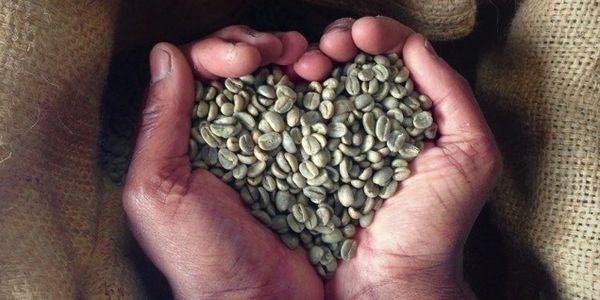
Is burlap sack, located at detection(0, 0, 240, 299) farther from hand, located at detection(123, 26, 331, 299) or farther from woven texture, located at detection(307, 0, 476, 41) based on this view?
woven texture, located at detection(307, 0, 476, 41)

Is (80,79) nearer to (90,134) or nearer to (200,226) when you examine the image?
(90,134)

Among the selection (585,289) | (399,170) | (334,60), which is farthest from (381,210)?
(585,289)

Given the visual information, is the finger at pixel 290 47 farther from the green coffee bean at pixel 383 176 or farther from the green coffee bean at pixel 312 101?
the green coffee bean at pixel 383 176

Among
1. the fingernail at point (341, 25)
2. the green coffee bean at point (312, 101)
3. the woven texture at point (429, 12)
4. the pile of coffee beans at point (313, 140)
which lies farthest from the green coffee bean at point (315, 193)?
the woven texture at point (429, 12)

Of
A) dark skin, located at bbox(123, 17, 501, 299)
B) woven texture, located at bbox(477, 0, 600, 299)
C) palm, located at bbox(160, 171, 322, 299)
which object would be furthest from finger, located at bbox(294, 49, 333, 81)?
woven texture, located at bbox(477, 0, 600, 299)

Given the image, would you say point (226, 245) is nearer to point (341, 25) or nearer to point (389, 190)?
point (389, 190)

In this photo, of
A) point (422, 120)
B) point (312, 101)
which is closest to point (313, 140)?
point (312, 101)

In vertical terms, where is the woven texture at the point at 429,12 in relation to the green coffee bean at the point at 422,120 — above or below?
above

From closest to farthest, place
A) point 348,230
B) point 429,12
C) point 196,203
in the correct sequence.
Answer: point 196,203
point 348,230
point 429,12
